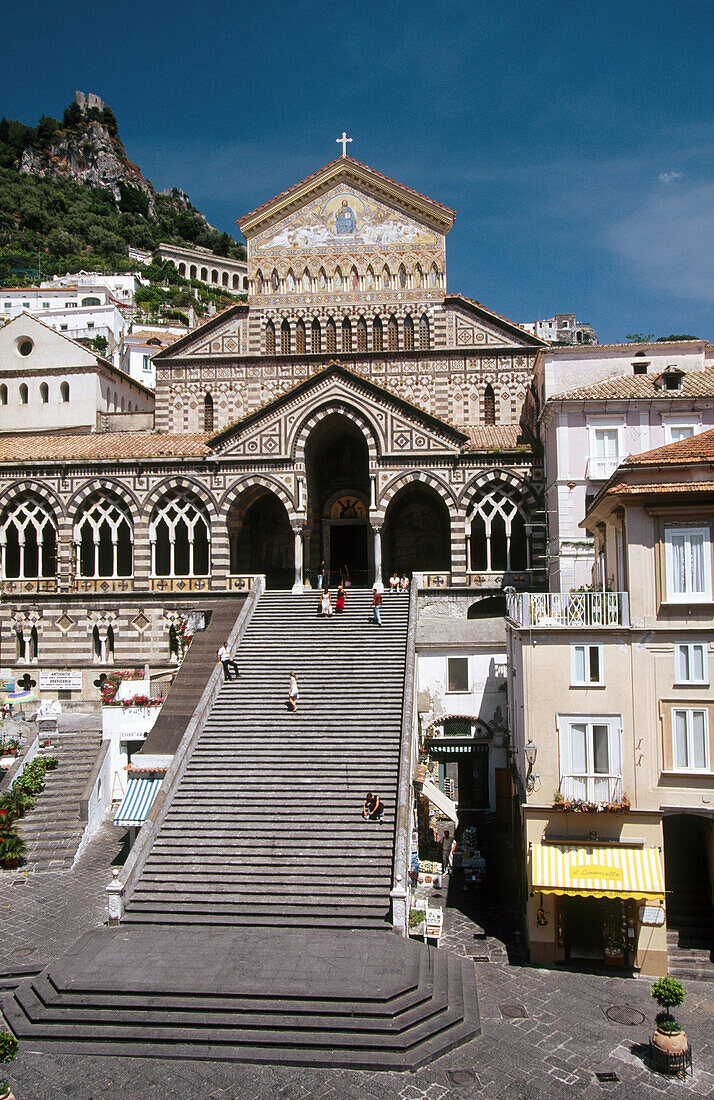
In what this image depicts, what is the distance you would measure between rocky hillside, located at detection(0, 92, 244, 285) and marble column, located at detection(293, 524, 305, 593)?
105873 mm

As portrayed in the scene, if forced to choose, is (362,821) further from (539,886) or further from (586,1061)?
(586,1061)

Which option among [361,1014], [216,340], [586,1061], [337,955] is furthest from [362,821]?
[216,340]

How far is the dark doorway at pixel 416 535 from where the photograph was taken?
3803 centimetres

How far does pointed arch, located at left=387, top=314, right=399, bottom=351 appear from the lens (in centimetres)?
3862

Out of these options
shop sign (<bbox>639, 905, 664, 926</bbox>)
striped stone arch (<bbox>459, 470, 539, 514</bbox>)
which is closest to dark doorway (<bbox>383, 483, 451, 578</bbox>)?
striped stone arch (<bbox>459, 470, 539, 514</bbox>)

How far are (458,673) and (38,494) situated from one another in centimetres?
2084

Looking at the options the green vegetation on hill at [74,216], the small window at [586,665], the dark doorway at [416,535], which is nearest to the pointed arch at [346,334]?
the dark doorway at [416,535]

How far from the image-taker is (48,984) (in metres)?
15.7

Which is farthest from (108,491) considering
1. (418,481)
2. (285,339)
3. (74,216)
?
(74,216)

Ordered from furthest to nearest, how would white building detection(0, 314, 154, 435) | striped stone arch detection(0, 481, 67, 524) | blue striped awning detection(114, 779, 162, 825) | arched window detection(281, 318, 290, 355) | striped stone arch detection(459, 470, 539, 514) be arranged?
white building detection(0, 314, 154, 435) < arched window detection(281, 318, 290, 355) < striped stone arch detection(0, 481, 67, 524) < striped stone arch detection(459, 470, 539, 514) < blue striped awning detection(114, 779, 162, 825)

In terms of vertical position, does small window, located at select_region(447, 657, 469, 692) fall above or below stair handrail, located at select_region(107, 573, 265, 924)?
above

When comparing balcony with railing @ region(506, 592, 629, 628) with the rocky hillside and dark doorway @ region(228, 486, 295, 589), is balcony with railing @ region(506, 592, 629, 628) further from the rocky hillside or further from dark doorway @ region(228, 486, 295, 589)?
the rocky hillside

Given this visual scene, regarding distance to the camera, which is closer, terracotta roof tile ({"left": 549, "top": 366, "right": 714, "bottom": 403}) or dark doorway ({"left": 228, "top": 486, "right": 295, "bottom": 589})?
terracotta roof tile ({"left": 549, "top": 366, "right": 714, "bottom": 403})

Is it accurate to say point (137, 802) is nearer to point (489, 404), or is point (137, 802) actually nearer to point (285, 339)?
point (285, 339)
